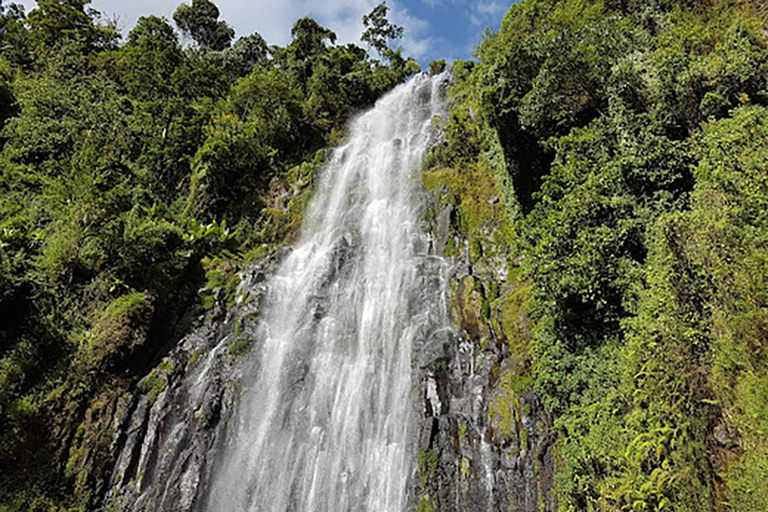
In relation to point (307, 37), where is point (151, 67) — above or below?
below

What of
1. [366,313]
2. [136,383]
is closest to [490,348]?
[366,313]

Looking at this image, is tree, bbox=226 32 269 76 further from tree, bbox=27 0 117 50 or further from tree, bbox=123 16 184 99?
tree, bbox=123 16 184 99

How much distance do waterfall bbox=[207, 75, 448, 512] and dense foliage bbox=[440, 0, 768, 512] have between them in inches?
126

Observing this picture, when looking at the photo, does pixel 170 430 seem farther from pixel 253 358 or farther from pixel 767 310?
pixel 767 310

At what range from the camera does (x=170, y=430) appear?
32.7ft

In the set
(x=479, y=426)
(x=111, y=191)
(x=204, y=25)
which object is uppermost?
(x=204, y=25)

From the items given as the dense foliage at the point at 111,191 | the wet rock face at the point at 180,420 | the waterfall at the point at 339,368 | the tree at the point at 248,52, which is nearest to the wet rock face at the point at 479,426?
the waterfall at the point at 339,368

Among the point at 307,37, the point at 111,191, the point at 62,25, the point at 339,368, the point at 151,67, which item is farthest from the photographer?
the point at 307,37

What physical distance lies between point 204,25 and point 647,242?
3822 cm

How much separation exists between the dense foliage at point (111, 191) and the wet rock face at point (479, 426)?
285 inches

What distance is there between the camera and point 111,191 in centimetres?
1277

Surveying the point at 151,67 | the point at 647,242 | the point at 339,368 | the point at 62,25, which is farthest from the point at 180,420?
the point at 62,25

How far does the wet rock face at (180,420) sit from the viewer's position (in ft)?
29.8

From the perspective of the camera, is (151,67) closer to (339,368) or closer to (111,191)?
(111,191)
